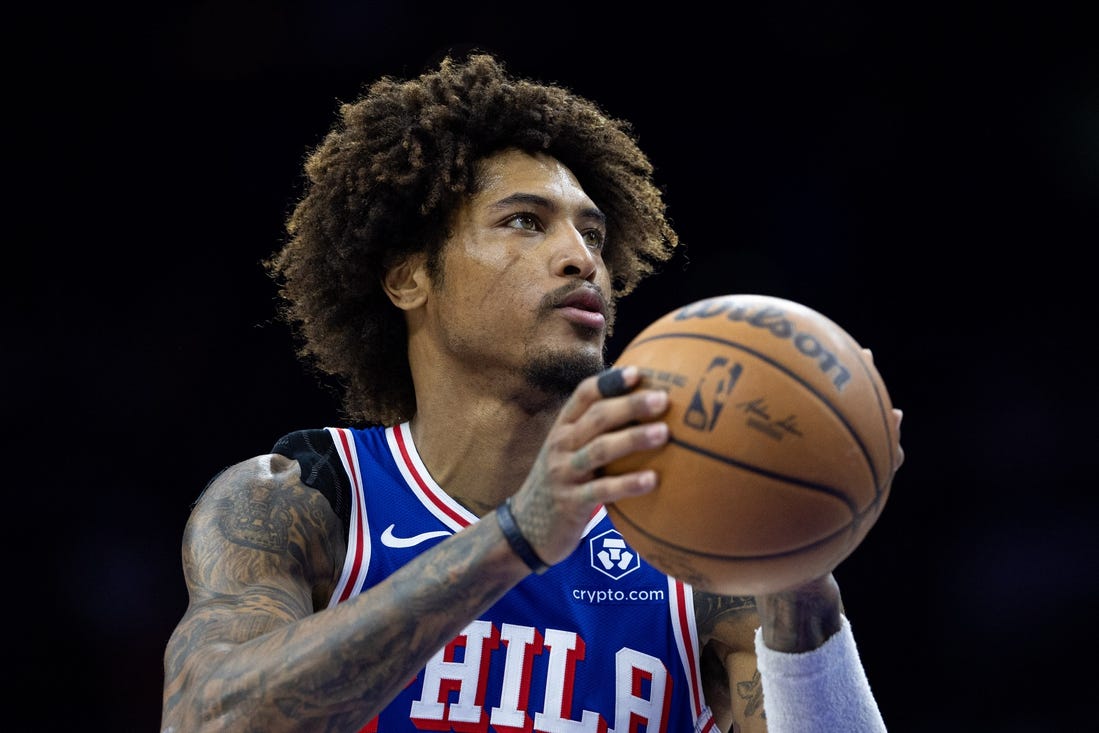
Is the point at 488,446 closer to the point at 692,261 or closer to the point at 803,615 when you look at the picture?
the point at 803,615

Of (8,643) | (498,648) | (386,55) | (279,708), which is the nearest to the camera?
(279,708)

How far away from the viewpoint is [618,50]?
20.1ft

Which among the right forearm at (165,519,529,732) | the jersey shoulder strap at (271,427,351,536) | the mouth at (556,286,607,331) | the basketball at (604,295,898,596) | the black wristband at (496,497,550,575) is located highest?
the mouth at (556,286,607,331)

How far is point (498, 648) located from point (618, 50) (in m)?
4.06

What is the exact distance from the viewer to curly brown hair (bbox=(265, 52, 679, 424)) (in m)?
3.56

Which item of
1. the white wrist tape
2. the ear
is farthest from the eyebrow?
the white wrist tape

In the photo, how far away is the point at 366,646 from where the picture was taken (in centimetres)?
204

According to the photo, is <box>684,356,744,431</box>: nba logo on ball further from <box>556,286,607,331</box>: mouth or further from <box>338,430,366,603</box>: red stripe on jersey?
<box>338,430,366,603</box>: red stripe on jersey

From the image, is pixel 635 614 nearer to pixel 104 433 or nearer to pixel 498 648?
pixel 498 648

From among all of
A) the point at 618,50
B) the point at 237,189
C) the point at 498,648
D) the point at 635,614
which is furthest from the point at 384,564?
the point at 618,50

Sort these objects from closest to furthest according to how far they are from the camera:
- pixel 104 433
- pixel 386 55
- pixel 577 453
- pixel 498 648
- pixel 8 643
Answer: pixel 577 453, pixel 498 648, pixel 8 643, pixel 104 433, pixel 386 55

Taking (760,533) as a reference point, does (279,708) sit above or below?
below

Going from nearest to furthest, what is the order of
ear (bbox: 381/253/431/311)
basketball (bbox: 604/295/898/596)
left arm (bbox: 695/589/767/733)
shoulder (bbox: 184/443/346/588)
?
basketball (bbox: 604/295/898/596) → shoulder (bbox: 184/443/346/588) → left arm (bbox: 695/589/767/733) → ear (bbox: 381/253/431/311)

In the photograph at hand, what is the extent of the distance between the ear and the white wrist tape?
5.13 ft
